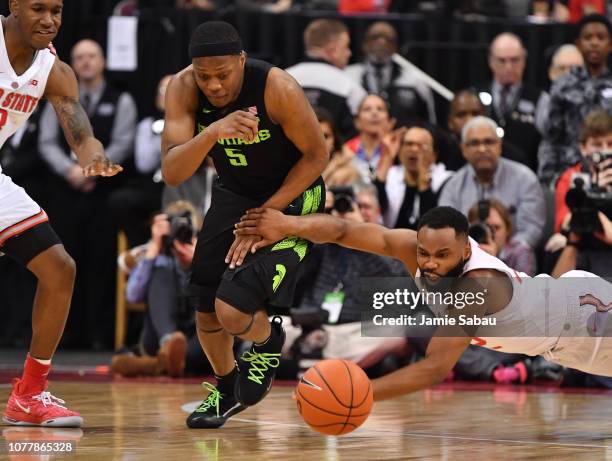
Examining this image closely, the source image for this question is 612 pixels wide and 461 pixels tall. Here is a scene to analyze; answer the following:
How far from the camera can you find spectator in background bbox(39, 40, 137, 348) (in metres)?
10.5

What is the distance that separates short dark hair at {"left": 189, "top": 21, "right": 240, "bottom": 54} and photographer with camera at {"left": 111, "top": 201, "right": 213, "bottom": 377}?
12.0 ft

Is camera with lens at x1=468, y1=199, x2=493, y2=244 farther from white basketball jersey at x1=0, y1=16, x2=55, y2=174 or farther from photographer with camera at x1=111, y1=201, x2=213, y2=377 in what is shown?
white basketball jersey at x1=0, y1=16, x2=55, y2=174

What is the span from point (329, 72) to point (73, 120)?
461cm

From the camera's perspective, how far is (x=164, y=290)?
9180 millimetres

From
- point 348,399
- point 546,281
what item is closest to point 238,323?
point 348,399

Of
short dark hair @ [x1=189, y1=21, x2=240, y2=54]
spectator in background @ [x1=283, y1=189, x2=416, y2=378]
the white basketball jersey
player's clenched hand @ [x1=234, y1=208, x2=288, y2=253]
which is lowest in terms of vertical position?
spectator in background @ [x1=283, y1=189, x2=416, y2=378]

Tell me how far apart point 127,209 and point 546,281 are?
5.17 m

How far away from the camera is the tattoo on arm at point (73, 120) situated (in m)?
5.98

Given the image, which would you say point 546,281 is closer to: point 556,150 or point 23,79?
point 23,79

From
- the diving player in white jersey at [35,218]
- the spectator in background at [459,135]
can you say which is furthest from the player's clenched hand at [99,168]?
the spectator in background at [459,135]

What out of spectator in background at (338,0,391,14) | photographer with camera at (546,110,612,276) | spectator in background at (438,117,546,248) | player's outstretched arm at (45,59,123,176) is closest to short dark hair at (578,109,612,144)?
photographer with camera at (546,110,612,276)

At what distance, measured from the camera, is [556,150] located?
9.65 m

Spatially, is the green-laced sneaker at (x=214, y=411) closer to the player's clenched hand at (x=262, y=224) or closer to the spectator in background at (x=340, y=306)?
the player's clenched hand at (x=262, y=224)

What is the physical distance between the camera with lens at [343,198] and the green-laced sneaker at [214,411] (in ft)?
9.63
